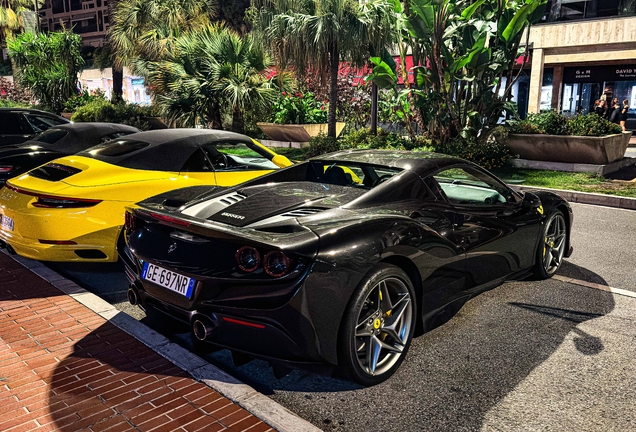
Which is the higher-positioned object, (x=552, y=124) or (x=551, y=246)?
(x=552, y=124)

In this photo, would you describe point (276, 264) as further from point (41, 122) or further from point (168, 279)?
point (41, 122)

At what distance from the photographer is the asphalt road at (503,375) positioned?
3.23 metres

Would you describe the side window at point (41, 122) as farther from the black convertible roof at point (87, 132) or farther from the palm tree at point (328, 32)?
the palm tree at point (328, 32)

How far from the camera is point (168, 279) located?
11.8 feet

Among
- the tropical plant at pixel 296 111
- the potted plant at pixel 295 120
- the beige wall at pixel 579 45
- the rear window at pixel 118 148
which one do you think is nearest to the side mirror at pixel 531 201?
the rear window at pixel 118 148

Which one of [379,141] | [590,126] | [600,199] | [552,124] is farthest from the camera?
[379,141]

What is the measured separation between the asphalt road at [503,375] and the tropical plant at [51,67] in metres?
27.8

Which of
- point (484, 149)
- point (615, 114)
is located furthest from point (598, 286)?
point (615, 114)

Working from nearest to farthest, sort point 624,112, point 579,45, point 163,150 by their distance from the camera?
1. point 163,150
2. point 624,112
3. point 579,45

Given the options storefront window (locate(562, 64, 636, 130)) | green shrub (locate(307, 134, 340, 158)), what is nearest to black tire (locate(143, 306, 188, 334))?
green shrub (locate(307, 134, 340, 158))

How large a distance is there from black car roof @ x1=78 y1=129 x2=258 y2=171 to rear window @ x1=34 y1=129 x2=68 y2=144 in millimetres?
2265

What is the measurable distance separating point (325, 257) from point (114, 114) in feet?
77.0

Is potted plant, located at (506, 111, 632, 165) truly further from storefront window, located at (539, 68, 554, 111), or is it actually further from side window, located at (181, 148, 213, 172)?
storefront window, located at (539, 68, 554, 111)

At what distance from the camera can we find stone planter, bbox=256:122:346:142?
18906mm
